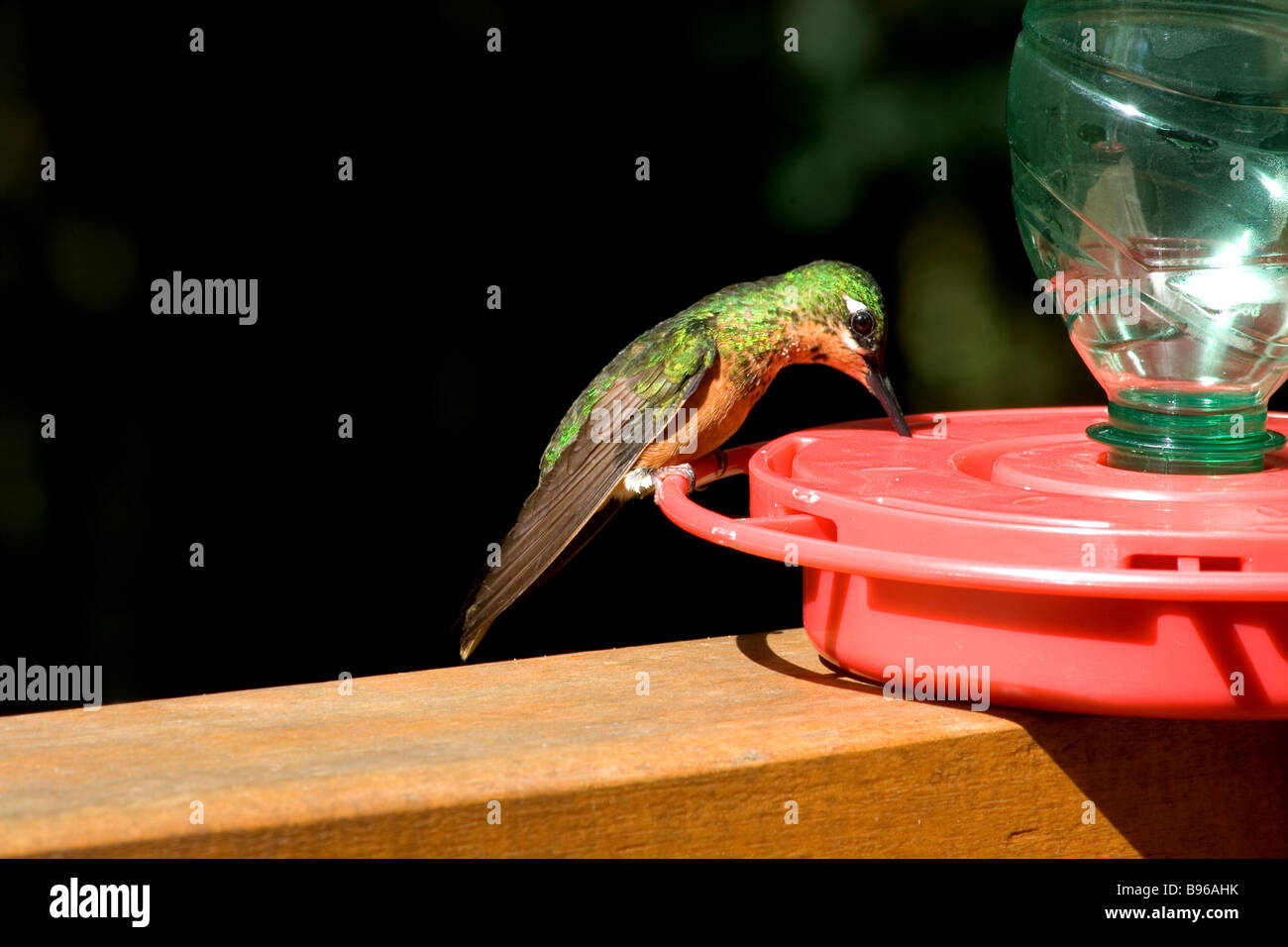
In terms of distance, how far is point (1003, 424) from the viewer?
2953 millimetres

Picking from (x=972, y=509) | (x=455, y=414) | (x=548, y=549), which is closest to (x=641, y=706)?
(x=972, y=509)

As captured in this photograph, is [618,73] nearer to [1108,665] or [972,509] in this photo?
[972,509]

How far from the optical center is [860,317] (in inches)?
137

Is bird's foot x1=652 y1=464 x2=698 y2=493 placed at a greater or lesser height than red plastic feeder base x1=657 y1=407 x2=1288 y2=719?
lesser

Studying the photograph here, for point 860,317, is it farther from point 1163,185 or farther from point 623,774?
point 623,774

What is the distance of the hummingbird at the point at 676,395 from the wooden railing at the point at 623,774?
785 mm

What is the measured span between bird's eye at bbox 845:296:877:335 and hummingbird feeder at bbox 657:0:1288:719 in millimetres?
433

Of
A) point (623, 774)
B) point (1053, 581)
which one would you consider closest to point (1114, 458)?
point (1053, 581)

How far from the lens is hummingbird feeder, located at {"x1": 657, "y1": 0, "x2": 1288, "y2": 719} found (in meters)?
1.82

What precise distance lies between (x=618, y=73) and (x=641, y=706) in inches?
88.9

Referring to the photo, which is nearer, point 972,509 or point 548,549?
point 972,509

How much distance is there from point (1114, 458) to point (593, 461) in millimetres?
1164

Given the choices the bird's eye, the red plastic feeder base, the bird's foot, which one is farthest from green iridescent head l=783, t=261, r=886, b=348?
the red plastic feeder base

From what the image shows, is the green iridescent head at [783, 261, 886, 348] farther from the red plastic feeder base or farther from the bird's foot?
the red plastic feeder base
